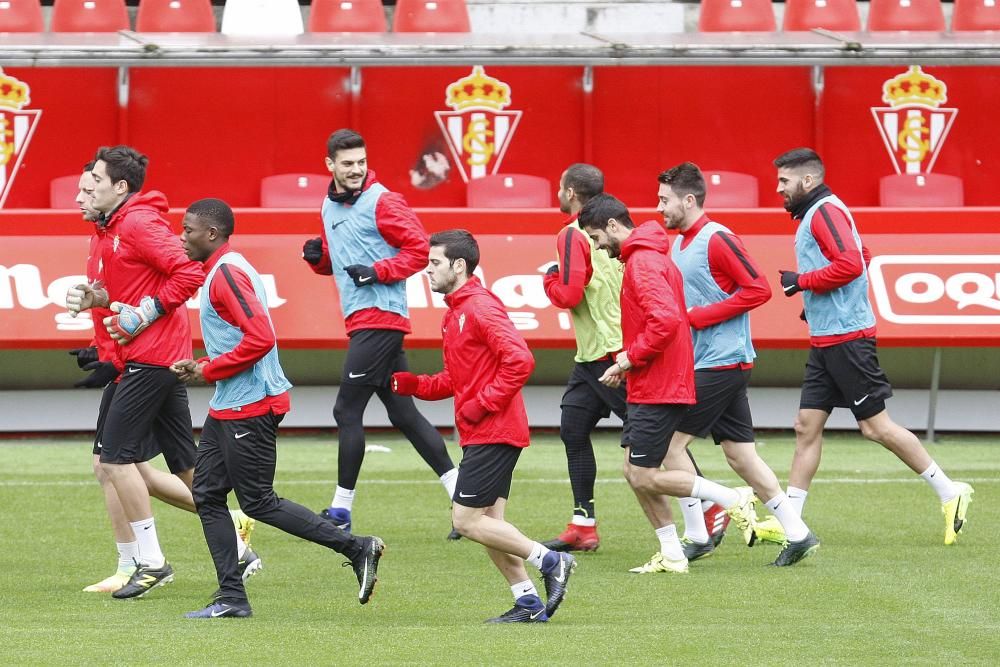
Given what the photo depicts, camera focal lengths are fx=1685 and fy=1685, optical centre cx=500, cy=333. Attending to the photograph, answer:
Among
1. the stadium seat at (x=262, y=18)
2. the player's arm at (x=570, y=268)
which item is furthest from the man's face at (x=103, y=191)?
the stadium seat at (x=262, y=18)

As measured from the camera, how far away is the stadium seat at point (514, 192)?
16000 mm

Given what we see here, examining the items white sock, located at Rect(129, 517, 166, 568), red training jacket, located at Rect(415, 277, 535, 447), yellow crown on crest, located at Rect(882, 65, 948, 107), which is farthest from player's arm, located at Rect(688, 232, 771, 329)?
yellow crown on crest, located at Rect(882, 65, 948, 107)

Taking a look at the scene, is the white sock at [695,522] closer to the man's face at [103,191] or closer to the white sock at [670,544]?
the white sock at [670,544]

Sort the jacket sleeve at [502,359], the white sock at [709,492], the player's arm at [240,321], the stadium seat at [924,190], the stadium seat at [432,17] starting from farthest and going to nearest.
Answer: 1. the stadium seat at [432,17]
2. the stadium seat at [924,190]
3. the white sock at [709,492]
4. the player's arm at [240,321]
5. the jacket sleeve at [502,359]

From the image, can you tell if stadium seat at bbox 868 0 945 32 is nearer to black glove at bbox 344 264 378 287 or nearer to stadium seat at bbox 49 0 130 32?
stadium seat at bbox 49 0 130 32

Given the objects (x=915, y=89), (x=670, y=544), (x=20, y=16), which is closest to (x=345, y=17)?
(x=20, y=16)

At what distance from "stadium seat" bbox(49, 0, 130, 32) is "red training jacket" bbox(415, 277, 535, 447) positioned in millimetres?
11501

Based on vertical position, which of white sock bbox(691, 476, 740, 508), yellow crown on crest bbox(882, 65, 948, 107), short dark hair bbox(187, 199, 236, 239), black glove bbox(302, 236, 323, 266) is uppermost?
yellow crown on crest bbox(882, 65, 948, 107)

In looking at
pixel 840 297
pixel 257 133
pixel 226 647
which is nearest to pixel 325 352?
pixel 257 133

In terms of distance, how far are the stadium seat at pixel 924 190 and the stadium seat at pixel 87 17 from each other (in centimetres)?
796

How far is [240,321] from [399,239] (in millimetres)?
2372

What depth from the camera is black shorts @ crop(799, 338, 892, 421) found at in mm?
8711

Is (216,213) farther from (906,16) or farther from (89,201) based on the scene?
(906,16)

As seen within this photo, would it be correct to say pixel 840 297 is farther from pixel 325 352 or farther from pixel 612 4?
pixel 612 4
